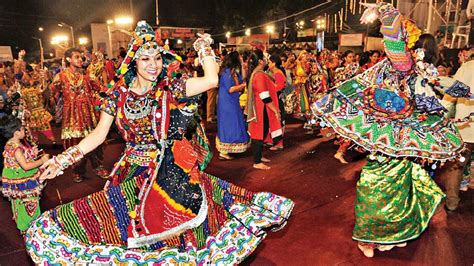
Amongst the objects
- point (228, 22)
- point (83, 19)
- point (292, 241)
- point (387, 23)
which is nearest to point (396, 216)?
point (292, 241)

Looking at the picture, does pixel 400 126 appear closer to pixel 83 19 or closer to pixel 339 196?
pixel 339 196

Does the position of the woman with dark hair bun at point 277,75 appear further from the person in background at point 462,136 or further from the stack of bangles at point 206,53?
the stack of bangles at point 206,53

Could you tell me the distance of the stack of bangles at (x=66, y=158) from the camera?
231 centimetres

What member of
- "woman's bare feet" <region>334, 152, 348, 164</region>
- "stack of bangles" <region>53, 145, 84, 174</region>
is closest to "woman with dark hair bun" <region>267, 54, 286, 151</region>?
"woman's bare feet" <region>334, 152, 348, 164</region>

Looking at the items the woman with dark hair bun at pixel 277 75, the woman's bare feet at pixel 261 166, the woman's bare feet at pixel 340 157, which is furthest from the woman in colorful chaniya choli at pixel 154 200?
the woman's bare feet at pixel 340 157

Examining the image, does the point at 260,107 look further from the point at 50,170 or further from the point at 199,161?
the point at 50,170

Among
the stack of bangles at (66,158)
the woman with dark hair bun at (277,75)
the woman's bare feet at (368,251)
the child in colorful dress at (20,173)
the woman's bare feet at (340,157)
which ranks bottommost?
the woman's bare feet at (368,251)

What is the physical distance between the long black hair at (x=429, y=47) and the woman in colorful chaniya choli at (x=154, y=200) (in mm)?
1875

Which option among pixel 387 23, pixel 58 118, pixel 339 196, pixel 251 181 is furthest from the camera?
pixel 58 118

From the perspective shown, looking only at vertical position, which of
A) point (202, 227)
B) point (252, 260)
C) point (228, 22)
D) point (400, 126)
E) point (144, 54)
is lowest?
point (252, 260)

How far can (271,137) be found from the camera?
6344mm

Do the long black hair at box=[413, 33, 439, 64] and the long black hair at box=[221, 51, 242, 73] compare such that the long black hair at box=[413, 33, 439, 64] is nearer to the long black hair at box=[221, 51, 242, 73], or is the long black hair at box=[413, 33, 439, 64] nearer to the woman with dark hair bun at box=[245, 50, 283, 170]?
the woman with dark hair bun at box=[245, 50, 283, 170]

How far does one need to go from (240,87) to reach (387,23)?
10.8 feet

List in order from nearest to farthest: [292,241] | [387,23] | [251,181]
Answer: [387,23] < [292,241] < [251,181]
